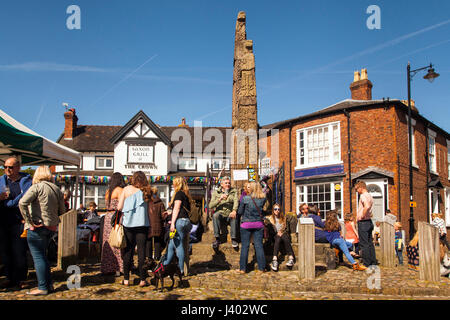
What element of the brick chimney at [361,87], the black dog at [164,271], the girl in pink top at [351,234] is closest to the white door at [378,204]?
the brick chimney at [361,87]

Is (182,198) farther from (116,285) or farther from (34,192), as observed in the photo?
(34,192)

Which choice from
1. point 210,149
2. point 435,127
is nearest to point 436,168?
point 435,127

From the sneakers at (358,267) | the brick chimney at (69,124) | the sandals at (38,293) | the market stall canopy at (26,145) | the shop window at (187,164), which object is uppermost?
the brick chimney at (69,124)

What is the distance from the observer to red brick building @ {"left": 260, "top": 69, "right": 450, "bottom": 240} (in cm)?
1620

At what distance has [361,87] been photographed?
19906 millimetres

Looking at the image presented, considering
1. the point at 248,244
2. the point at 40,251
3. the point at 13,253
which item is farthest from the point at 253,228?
the point at 13,253

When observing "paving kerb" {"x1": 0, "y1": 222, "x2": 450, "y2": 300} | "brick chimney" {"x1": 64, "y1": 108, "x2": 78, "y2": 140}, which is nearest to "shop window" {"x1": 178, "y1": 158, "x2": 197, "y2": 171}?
"brick chimney" {"x1": 64, "y1": 108, "x2": 78, "y2": 140}

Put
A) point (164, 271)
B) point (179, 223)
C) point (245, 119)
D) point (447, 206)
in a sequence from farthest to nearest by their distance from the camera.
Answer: point (447, 206) < point (245, 119) < point (179, 223) < point (164, 271)

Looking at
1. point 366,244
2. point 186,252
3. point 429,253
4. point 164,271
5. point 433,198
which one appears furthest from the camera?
point 433,198

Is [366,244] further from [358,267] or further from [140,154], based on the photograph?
[140,154]

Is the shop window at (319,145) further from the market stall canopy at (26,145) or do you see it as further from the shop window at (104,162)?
the shop window at (104,162)

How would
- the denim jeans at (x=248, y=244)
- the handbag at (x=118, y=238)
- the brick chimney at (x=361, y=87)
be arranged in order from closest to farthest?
the handbag at (x=118, y=238) → the denim jeans at (x=248, y=244) → the brick chimney at (x=361, y=87)

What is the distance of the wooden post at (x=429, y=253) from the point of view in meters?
6.32

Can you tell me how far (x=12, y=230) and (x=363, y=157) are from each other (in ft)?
49.4
